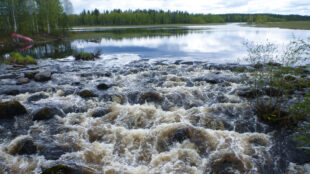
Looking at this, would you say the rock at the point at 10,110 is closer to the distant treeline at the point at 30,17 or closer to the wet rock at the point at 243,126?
the wet rock at the point at 243,126

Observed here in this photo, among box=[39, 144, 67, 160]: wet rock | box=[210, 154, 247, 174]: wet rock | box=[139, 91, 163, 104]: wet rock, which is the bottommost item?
box=[210, 154, 247, 174]: wet rock

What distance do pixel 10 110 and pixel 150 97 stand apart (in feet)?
28.6

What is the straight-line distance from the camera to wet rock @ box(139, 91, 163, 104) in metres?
14.4

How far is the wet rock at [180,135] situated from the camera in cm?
947

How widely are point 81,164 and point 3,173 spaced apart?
8.92 ft

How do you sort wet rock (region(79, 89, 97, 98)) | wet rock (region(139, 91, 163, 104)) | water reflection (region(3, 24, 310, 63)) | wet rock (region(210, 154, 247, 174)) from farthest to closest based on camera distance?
water reflection (region(3, 24, 310, 63)), wet rock (region(79, 89, 97, 98)), wet rock (region(139, 91, 163, 104)), wet rock (region(210, 154, 247, 174))

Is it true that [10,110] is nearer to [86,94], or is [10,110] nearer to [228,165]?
[86,94]

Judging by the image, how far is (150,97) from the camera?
583 inches

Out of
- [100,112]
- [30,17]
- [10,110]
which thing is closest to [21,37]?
[30,17]

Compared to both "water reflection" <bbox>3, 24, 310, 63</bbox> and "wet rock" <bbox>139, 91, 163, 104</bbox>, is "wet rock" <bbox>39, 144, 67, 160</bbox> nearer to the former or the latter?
"wet rock" <bbox>139, 91, 163, 104</bbox>

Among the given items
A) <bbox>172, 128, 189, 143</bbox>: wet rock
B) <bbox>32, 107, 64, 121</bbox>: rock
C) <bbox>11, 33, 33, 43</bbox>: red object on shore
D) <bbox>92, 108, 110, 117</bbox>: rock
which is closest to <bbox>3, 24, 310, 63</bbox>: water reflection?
<bbox>11, 33, 33, 43</bbox>: red object on shore

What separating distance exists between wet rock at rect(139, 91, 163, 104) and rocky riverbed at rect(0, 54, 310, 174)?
0.07 metres

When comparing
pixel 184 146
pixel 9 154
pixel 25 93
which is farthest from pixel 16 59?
pixel 184 146

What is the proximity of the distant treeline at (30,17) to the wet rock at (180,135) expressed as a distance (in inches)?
2254
